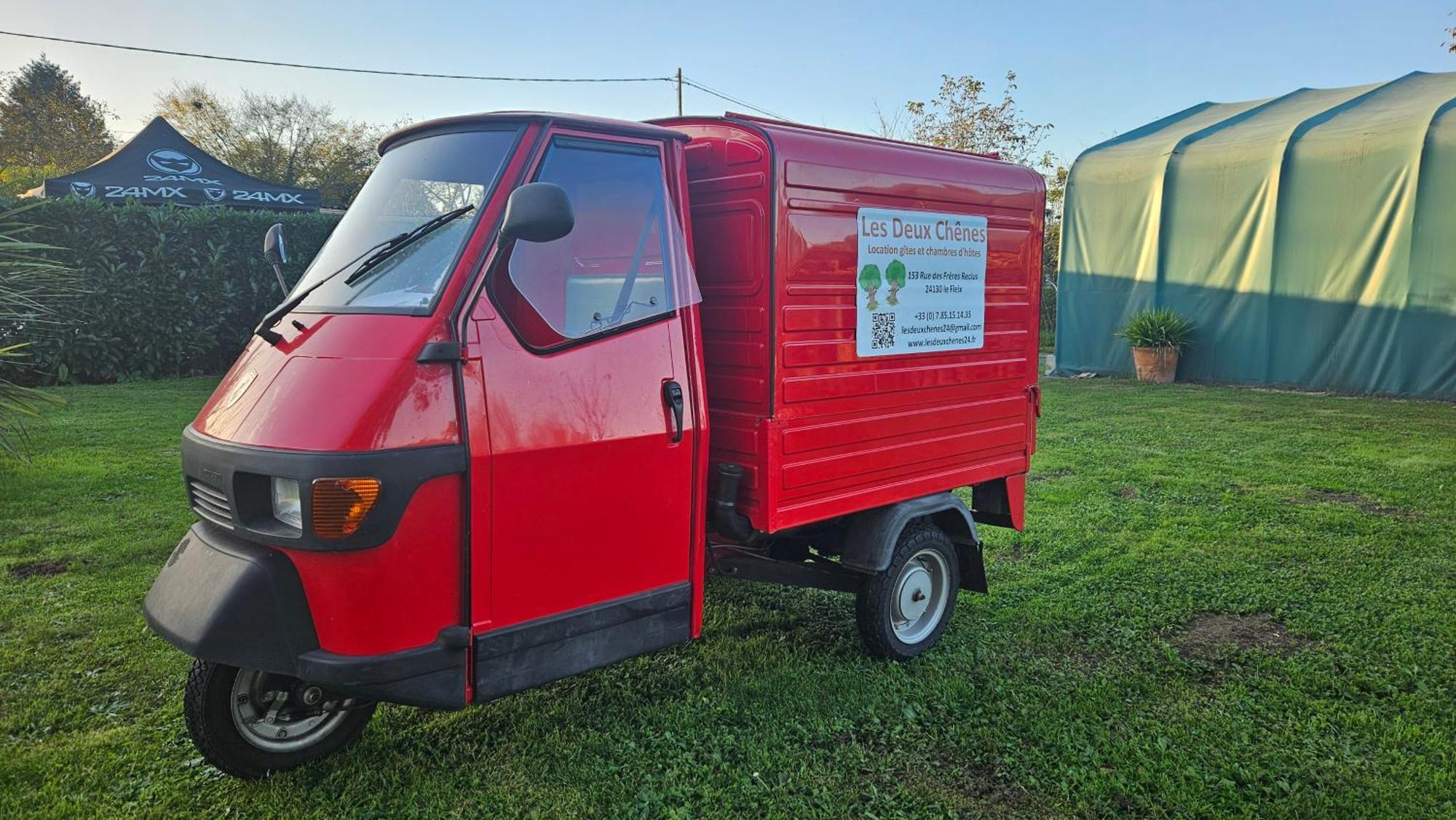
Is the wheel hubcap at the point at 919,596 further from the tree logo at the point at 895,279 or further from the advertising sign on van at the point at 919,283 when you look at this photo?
the tree logo at the point at 895,279

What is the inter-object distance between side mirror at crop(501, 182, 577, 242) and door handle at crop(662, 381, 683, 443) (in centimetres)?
75

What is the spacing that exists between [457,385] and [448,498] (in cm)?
35

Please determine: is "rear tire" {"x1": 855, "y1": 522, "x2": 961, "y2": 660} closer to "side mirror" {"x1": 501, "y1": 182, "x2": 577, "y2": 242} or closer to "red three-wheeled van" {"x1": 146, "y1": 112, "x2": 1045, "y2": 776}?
"red three-wheeled van" {"x1": 146, "y1": 112, "x2": 1045, "y2": 776}

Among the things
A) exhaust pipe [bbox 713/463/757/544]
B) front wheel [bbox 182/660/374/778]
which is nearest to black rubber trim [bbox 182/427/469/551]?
front wheel [bbox 182/660/374/778]

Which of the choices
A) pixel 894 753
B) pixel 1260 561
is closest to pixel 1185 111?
pixel 1260 561

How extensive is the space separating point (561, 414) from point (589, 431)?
0.12m

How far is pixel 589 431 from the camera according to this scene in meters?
3.10

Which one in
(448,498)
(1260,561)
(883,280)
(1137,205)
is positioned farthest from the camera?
(1137,205)

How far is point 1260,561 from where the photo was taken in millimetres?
5660

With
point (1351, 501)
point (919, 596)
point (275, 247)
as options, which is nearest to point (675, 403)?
point (919, 596)

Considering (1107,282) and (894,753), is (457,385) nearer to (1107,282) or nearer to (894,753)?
(894,753)

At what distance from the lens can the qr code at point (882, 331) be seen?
3973mm

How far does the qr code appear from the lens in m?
3.97

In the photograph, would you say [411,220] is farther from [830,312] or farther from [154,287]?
[154,287]
